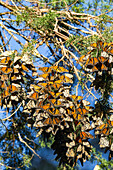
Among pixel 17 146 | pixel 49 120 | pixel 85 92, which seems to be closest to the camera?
pixel 49 120

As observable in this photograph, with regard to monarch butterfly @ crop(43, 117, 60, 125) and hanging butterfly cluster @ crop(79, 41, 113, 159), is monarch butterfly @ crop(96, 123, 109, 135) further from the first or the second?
monarch butterfly @ crop(43, 117, 60, 125)

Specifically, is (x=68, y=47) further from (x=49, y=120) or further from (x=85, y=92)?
(x=49, y=120)

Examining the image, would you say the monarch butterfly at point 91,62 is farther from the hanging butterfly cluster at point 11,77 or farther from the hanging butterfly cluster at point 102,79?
the hanging butterfly cluster at point 11,77

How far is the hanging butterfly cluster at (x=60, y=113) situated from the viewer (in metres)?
0.61

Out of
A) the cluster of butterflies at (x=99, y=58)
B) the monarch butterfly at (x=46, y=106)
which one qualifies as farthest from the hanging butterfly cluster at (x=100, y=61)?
the monarch butterfly at (x=46, y=106)

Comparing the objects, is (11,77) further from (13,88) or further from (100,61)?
(100,61)

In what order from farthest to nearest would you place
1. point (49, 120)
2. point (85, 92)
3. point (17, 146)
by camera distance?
point (17, 146), point (85, 92), point (49, 120)

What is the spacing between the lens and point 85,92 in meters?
0.83

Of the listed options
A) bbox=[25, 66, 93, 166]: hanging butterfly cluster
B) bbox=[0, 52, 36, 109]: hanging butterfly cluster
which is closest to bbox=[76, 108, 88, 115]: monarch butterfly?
bbox=[25, 66, 93, 166]: hanging butterfly cluster

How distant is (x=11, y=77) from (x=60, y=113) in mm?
139

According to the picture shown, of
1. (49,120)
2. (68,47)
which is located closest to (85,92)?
(68,47)

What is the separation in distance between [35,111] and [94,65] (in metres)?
0.16

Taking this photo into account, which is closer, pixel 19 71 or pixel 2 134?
pixel 19 71

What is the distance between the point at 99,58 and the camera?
2.06ft
